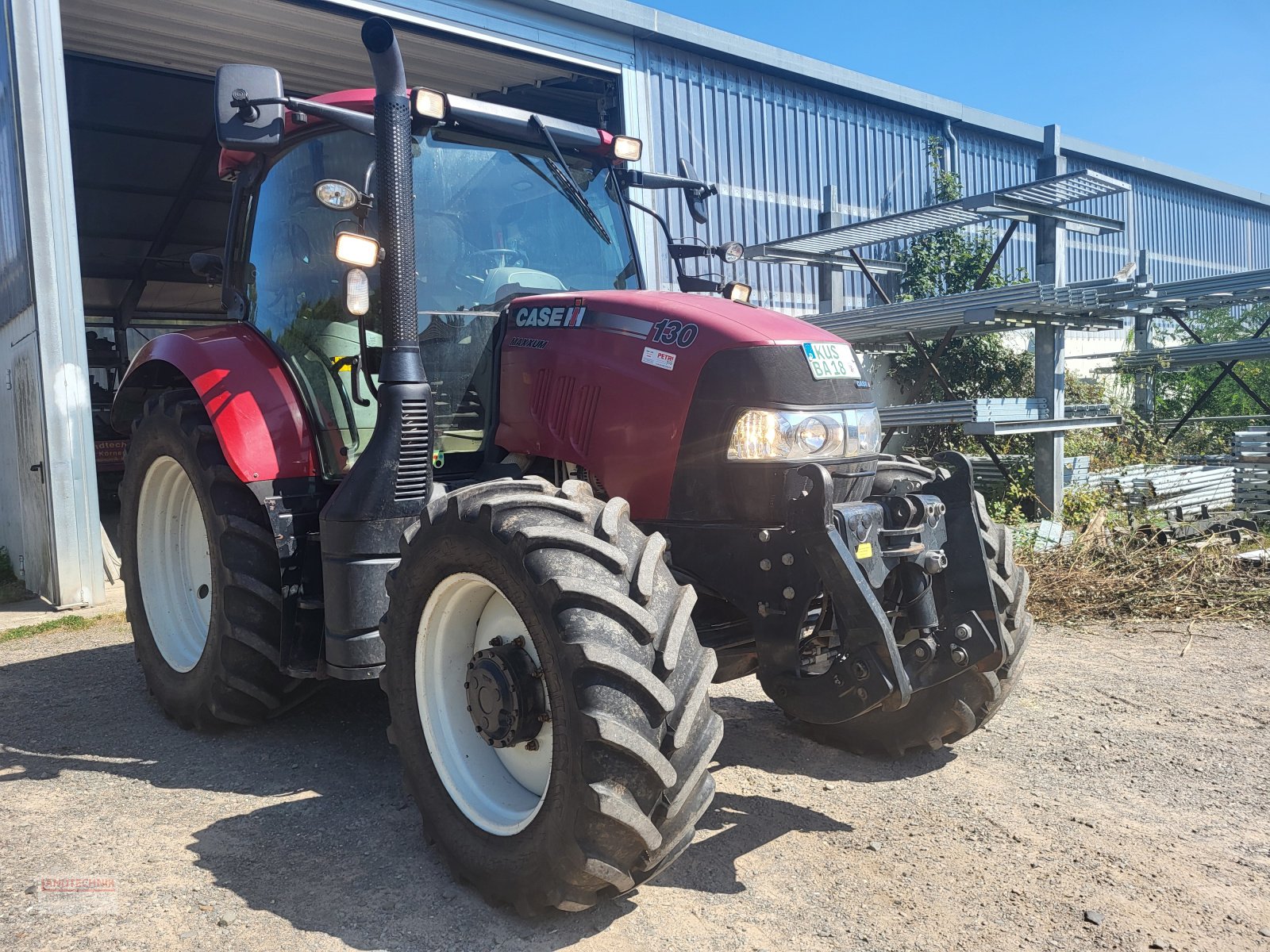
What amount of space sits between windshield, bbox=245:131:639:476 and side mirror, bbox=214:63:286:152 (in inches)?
14.7

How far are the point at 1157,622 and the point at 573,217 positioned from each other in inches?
166

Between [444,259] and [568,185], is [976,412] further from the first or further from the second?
[444,259]

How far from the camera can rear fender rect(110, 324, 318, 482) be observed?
3670 mm

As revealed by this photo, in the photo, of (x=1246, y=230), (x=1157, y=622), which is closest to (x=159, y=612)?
(x=1157, y=622)

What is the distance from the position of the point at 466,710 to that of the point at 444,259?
1.64 metres

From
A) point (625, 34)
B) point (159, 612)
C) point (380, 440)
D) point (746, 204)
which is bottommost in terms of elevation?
point (159, 612)

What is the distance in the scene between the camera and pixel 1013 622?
345 cm

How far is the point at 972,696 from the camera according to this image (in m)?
3.45

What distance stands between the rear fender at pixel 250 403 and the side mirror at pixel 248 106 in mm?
891

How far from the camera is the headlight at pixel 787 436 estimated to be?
2.89 metres

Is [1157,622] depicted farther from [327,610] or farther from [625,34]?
[625,34]

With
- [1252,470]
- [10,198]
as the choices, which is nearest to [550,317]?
[10,198]

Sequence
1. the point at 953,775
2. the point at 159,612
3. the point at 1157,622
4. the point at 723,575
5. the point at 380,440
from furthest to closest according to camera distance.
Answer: the point at 1157,622 → the point at 159,612 → the point at 953,775 → the point at 380,440 → the point at 723,575

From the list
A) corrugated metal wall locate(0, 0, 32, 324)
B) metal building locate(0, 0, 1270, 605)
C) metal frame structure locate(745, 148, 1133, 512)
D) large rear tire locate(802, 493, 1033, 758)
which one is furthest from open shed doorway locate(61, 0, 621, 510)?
large rear tire locate(802, 493, 1033, 758)
